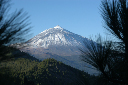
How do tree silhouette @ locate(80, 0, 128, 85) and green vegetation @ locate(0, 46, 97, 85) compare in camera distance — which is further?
green vegetation @ locate(0, 46, 97, 85)

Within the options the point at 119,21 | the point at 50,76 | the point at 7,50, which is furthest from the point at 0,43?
the point at 50,76

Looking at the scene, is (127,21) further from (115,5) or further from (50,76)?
(50,76)

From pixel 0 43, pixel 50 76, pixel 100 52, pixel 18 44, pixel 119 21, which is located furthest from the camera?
pixel 50 76

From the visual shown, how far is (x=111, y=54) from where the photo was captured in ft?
24.8

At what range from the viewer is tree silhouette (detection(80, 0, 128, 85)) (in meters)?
7.18

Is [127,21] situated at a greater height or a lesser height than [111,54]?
greater

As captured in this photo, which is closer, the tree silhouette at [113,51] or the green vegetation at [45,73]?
the tree silhouette at [113,51]

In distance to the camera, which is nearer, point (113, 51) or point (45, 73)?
point (113, 51)

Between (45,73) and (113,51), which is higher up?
(113,51)

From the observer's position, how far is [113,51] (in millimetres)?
7602

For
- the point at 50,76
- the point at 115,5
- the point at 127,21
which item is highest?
the point at 115,5

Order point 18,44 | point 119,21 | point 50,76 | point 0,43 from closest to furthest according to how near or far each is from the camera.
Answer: point 0,43, point 18,44, point 119,21, point 50,76

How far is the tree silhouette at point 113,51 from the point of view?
23.6ft

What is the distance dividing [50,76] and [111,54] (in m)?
44.3
